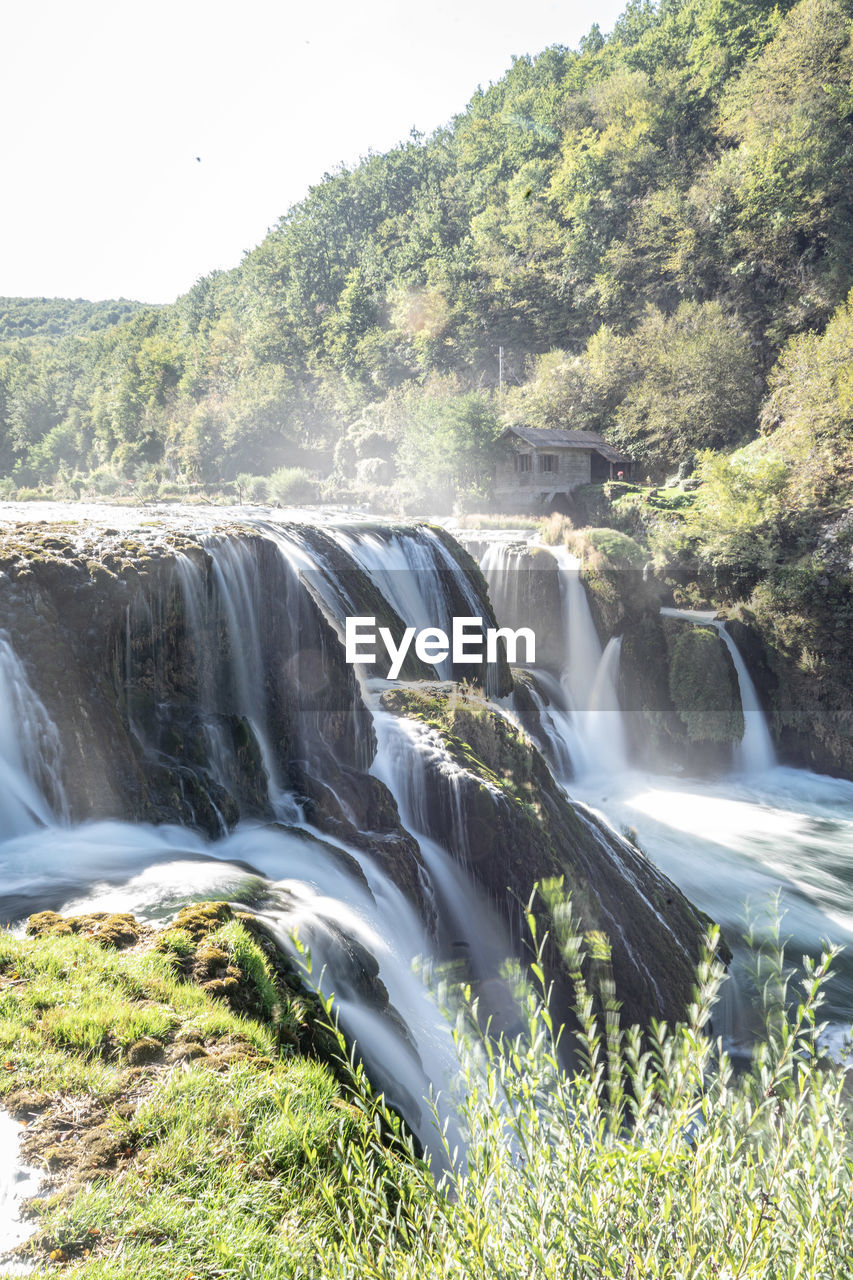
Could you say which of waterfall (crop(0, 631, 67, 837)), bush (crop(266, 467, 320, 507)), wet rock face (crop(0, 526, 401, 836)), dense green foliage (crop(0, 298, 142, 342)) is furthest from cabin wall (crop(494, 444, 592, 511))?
dense green foliage (crop(0, 298, 142, 342))

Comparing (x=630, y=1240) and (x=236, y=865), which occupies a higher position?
(x=630, y=1240)

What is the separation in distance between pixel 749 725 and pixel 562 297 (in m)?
31.3

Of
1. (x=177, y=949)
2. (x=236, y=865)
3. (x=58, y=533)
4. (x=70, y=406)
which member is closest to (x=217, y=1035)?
(x=177, y=949)

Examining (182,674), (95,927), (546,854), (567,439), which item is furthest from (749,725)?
(95,927)

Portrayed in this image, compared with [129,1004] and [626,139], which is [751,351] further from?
[129,1004]

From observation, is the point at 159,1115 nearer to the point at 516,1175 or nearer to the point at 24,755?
the point at 516,1175

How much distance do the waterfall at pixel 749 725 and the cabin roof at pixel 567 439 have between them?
14.5 m

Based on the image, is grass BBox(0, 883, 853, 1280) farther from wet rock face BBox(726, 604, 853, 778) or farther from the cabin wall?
the cabin wall

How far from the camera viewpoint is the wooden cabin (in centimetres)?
3228

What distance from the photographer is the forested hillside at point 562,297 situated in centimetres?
2959

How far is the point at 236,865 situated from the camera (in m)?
6.86

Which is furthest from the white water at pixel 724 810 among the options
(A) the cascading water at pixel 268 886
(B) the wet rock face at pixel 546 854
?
(A) the cascading water at pixel 268 886

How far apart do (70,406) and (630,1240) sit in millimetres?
96060

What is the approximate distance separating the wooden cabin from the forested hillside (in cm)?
132
